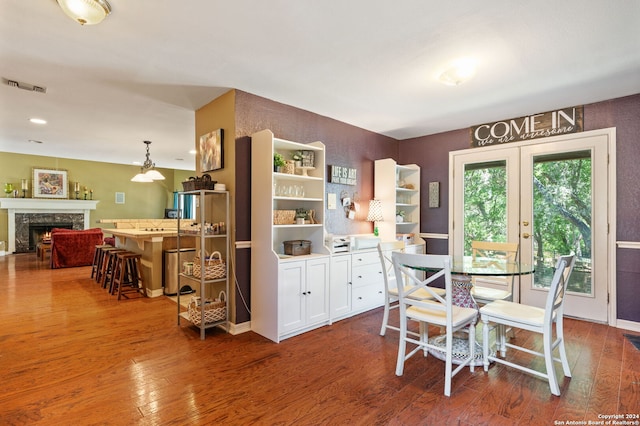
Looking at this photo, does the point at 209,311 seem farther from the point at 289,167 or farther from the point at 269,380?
the point at 289,167

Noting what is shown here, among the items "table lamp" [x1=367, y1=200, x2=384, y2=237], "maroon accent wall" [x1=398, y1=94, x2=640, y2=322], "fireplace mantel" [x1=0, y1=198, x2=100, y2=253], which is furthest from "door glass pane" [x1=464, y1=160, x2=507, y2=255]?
"fireplace mantel" [x1=0, y1=198, x2=100, y2=253]

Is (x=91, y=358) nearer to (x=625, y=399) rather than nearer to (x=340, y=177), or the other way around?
(x=340, y=177)

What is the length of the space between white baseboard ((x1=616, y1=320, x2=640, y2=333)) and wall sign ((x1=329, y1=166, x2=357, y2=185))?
132 inches

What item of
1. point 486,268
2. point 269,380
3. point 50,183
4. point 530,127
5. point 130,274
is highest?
point 530,127

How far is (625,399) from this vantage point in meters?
2.10

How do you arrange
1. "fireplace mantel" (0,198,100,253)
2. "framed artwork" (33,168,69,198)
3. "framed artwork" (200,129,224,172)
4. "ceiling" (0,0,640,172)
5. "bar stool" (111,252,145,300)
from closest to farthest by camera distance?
1. "ceiling" (0,0,640,172)
2. "framed artwork" (200,129,224,172)
3. "bar stool" (111,252,145,300)
4. "fireplace mantel" (0,198,100,253)
5. "framed artwork" (33,168,69,198)

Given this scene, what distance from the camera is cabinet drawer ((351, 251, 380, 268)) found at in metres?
3.82

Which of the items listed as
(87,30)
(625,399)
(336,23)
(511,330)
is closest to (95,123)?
(87,30)

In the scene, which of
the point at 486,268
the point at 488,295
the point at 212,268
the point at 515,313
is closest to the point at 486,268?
the point at 486,268

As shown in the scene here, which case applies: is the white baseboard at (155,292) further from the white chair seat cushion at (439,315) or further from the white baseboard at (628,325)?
the white baseboard at (628,325)

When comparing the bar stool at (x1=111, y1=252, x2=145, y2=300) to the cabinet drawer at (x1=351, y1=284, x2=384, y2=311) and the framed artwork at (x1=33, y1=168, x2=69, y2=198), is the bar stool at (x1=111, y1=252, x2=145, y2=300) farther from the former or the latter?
the framed artwork at (x1=33, y1=168, x2=69, y2=198)

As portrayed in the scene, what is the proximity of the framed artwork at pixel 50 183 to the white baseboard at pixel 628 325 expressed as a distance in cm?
1155

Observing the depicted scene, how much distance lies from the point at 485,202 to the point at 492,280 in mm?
1059

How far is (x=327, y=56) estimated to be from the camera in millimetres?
2645
